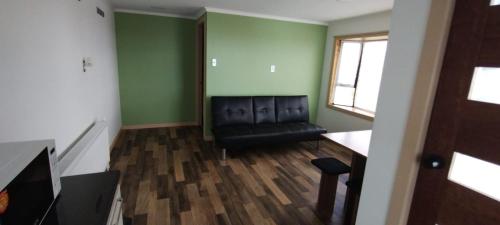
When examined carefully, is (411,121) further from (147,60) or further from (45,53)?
(147,60)

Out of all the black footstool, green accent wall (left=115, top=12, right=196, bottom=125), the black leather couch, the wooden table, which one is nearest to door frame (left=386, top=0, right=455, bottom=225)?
the wooden table

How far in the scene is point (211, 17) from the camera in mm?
3711

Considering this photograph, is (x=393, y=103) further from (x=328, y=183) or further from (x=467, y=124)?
(x=328, y=183)

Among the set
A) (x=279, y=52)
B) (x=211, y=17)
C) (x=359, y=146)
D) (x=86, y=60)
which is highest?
(x=211, y=17)

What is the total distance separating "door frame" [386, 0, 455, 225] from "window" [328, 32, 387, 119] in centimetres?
263

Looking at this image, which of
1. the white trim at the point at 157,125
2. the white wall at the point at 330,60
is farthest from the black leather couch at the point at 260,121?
the white trim at the point at 157,125

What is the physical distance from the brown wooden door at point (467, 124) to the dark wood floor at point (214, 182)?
129 cm

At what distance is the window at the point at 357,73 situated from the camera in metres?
3.70

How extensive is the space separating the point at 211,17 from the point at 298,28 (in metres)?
1.61

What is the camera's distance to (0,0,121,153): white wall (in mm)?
1215

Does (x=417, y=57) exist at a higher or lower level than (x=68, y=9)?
lower

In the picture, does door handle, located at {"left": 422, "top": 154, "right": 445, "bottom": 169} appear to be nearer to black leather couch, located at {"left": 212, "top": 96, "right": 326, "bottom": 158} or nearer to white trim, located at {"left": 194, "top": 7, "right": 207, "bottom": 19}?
black leather couch, located at {"left": 212, "top": 96, "right": 326, "bottom": 158}

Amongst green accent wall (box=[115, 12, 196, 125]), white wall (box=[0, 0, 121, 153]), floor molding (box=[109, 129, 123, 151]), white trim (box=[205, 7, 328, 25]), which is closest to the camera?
white wall (box=[0, 0, 121, 153])

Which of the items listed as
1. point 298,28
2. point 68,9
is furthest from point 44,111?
point 298,28
